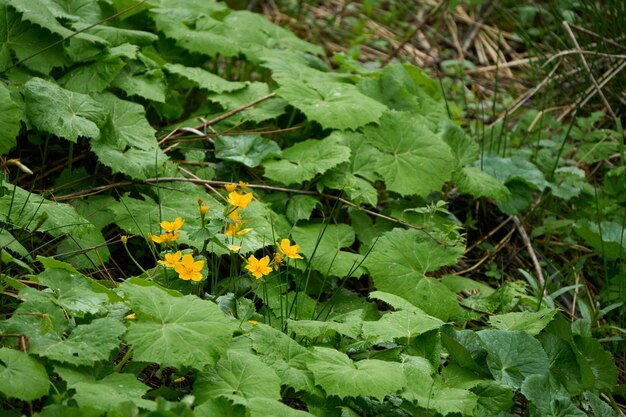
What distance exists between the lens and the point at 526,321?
2.25 m

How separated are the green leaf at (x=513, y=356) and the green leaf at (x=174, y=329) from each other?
79cm

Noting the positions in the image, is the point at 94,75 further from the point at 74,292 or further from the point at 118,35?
the point at 74,292

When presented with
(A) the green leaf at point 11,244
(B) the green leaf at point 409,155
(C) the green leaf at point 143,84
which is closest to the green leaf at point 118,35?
(C) the green leaf at point 143,84

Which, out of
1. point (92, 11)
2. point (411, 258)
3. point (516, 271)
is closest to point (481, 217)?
point (516, 271)

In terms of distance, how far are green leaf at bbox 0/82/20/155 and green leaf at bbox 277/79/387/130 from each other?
106 centimetres

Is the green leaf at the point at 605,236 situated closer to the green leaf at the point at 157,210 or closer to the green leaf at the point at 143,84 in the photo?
the green leaf at the point at 157,210

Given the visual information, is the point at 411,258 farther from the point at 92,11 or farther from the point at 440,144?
the point at 92,11

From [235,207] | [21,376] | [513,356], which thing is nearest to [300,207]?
[235,207]

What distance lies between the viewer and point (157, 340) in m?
1.67

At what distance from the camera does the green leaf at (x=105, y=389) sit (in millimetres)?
1532

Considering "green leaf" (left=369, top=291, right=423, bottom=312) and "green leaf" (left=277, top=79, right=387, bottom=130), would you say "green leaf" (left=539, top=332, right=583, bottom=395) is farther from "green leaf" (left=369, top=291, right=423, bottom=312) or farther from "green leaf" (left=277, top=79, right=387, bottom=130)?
"green leaf" (left=277, top=79, right=387, bottom=130)

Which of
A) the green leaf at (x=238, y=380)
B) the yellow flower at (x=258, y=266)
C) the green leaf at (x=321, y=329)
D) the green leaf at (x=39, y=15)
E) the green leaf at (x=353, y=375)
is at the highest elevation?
Answer: the green leaf at (x=39, y=15)

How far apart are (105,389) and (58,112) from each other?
1156mm

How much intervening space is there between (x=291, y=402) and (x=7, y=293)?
78cm
